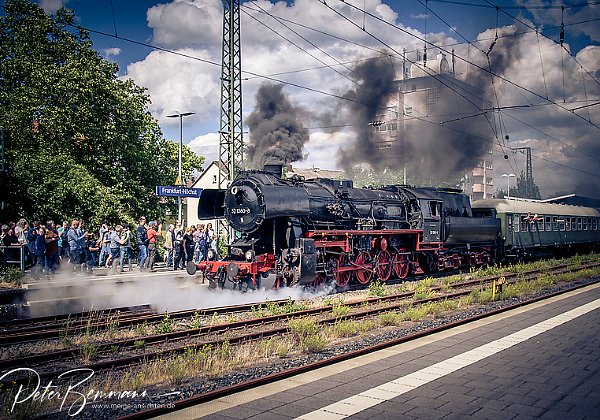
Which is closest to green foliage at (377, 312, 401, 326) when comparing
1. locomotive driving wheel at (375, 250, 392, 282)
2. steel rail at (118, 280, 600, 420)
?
steel rail at (118, 280, 600, 420)

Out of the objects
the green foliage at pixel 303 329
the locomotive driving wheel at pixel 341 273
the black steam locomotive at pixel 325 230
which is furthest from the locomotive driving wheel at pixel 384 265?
the green foliage at pixel 303 329

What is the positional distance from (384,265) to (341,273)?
8.02 ft

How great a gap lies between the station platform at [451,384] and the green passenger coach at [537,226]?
1611 centimetres

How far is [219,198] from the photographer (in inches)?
640

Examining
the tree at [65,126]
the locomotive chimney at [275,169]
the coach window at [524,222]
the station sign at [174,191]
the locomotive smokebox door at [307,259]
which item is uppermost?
the tree at [65,126]

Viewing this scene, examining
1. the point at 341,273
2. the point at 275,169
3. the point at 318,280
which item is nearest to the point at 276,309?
the point at 318,280

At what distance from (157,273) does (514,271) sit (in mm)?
14103

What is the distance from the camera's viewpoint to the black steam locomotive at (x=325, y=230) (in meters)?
14.3

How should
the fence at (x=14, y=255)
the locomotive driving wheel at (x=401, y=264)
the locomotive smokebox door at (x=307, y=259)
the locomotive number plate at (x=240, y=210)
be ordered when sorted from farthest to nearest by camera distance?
1. the locomotive driving wheel at (x=401, y=264)
2. the fence at (x=14, y=255)
3. the locomotive number plate at (x=240, y=210)
4. the locomotive smokebox door at (x=307, y=259)

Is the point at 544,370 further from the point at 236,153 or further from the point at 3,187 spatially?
the point at 3,187

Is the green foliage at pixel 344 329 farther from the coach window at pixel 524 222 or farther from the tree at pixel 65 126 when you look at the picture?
the coach window at pixel 524 222

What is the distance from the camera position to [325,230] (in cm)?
1561

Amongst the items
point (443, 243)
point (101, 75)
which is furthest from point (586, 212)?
point (101, 75)

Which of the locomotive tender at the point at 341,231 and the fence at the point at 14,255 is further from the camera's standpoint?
the fence at the point at 14,255
